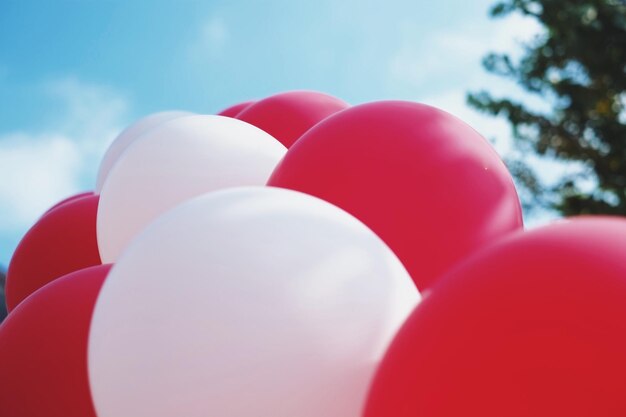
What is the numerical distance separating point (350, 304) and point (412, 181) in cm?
59

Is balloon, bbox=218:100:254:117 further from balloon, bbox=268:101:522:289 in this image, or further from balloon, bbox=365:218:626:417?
balloon, bbox=365:218:626:417

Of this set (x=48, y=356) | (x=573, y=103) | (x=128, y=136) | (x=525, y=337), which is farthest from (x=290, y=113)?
(x=573, y=103)

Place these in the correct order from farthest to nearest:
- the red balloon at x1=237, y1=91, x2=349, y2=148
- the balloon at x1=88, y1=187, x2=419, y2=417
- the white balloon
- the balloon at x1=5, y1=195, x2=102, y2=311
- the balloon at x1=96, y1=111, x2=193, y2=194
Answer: the balloon at x1=96, y1=111, x2=193, y2=194, the red balloon at x1=237, y1=91, x2=349, y2=148, the balloon at x1=5, y1=195, x2=102, y2=311, the white balloon, the balloon at x1=88, y1=187, x2=419, y2=417

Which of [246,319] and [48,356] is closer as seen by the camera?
[246,319]

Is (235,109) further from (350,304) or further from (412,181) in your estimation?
(350,304)

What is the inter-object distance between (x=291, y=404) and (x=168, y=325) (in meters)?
0.26

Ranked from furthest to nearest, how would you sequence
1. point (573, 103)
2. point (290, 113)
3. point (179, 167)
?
point (573, 103)
point (290, 113)
point (179, 167)

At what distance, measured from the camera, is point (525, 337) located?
1.22 metres

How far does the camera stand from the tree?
405 inches

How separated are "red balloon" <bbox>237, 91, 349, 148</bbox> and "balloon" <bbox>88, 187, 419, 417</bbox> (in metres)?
1.62

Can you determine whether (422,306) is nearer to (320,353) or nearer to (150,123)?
Answer: (320,353)

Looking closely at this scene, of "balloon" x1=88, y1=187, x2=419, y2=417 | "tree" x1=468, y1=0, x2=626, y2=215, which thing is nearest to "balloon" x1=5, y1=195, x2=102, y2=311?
"balloon" x1=88, y1=187, x2=419, y2=417

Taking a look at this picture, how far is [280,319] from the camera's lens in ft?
4.70

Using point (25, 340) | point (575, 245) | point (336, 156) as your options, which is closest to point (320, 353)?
point (575, 245)
